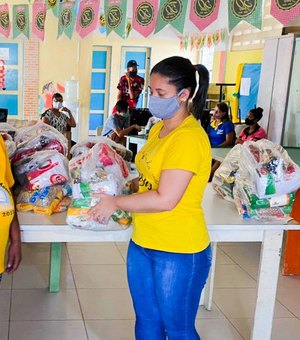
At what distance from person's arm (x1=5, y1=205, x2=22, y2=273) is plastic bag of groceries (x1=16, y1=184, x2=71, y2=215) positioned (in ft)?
0.49

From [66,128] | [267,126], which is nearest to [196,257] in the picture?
[66,128]

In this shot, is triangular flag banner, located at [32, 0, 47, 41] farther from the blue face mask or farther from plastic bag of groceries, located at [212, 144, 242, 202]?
the blue face mask

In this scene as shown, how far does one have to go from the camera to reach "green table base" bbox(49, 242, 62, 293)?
2.69 meters

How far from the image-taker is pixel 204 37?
1049 cm

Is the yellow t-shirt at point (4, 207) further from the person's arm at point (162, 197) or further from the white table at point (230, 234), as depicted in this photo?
the person's arm at point (162, 197)

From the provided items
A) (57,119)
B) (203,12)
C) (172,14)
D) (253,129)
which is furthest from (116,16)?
(253,129)

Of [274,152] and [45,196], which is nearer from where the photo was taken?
[45,196]

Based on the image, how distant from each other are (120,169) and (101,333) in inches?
37.9

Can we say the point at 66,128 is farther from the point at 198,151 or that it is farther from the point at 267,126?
the point at 198,151

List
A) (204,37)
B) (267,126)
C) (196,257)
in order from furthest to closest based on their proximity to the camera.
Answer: (204,37), (267,126), (196,257)

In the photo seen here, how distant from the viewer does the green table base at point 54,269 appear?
8.84 ft

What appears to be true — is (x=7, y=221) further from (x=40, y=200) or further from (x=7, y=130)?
(x=7, y=130)

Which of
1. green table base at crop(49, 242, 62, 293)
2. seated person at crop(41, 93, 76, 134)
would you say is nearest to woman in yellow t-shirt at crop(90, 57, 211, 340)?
green table base at crop(49, 242, 62, 293)

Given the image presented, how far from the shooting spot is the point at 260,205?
1.85 metres
